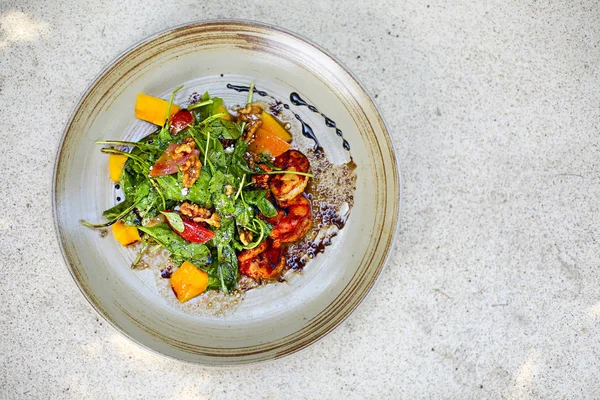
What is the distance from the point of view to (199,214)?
6.98 ft

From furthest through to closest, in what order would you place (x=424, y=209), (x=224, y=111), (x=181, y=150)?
(x=424, y=209), (x=224, y=111), (x=181, y=150)

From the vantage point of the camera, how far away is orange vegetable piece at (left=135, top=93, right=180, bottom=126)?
2234 millimetres

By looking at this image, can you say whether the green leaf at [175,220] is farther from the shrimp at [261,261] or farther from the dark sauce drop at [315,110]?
the dark sauce drop at [315,110]

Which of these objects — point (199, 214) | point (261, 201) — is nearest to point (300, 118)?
point (261, 201)

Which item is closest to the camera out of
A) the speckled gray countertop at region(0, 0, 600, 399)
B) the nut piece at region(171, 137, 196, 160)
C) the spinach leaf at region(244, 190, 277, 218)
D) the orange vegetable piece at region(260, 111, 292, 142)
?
the nut piece at region(171, 137, 196, 160)

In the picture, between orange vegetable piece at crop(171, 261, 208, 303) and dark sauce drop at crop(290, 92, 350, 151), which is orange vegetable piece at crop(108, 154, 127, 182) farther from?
dark sauce drop at crop(290, 92, 350, 151)

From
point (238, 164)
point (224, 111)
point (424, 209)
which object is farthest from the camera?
point (424, 209)

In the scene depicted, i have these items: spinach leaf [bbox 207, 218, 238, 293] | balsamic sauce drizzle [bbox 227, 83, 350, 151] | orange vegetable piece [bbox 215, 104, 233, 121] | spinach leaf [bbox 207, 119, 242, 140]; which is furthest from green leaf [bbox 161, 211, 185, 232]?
balsamic sauce drizzle [bbox 227, 83, 350, 151]

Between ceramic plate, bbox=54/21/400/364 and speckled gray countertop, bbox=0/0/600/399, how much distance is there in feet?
0.91

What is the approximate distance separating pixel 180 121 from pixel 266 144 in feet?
1.33

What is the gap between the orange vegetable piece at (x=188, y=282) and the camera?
2.23 meters

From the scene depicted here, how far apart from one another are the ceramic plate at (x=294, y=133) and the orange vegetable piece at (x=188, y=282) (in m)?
0.09

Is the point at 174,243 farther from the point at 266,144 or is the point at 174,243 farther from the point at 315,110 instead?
the point at 315,110

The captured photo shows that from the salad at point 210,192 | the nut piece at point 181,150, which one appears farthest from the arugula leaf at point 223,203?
the nut piece at point 181,150
